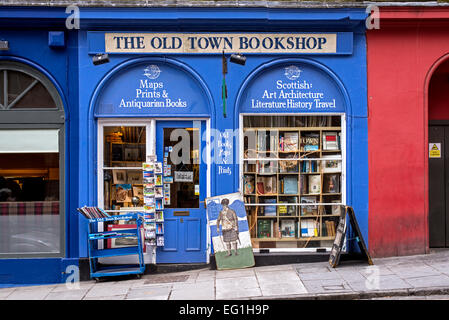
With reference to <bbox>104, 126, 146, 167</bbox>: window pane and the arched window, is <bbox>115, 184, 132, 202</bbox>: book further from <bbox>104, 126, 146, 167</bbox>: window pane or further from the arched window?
the arched window

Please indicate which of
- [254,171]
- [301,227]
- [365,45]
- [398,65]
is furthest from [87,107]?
[398,65]

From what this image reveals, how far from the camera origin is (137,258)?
8539 mm

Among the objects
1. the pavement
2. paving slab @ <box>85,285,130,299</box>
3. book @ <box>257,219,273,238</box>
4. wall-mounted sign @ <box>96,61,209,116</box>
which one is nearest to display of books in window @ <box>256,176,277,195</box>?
book @ <box>257,219,273,238</box>

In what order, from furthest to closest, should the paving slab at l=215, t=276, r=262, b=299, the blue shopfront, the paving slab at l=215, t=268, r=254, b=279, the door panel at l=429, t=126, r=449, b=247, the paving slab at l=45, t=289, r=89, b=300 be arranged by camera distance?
1. the door panel at l=429, t=126, r=449, b=247
2. the blue shopfront
3. the paving slab at l=215, t=268, r=254, b=279
4. the paving slab at l=45, t=289, r=89, b=300
5. the paving slab at l=215, t=276, r=262, b=299

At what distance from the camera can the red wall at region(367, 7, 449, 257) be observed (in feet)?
28.3

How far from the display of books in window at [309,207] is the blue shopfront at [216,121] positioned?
0.03 metres

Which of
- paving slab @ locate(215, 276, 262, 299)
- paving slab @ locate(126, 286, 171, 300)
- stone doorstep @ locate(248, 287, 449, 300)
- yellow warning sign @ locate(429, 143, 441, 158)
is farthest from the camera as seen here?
yellow warning sign @ locate(429, 143, 441, 158)

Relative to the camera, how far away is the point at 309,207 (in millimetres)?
8820

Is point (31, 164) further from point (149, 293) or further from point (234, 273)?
point (234, 273)

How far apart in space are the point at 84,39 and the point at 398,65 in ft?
19.8

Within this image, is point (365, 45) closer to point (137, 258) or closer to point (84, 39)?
point (84, 39)

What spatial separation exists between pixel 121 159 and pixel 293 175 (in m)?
3.36

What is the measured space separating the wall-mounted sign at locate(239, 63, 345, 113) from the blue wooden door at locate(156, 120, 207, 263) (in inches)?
45.9
